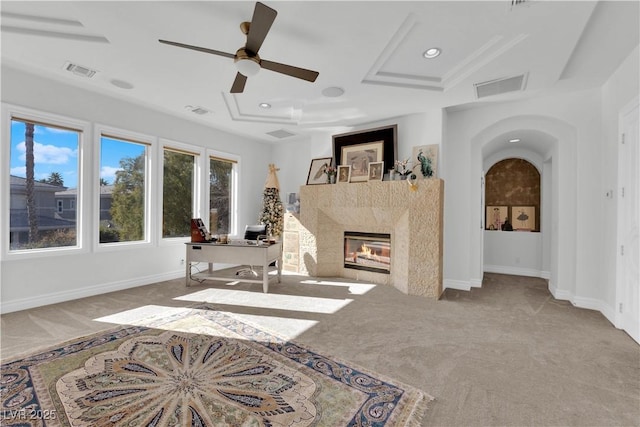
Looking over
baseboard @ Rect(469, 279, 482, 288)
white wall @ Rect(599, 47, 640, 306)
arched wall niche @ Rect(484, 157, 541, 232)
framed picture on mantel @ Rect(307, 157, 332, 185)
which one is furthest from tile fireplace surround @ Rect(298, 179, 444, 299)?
arched wall niche @ Rect(484, 157, 541, 232)

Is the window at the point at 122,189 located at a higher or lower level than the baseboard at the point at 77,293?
higher

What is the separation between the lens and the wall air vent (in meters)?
3.13

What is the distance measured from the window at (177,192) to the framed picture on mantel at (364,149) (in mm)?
2705

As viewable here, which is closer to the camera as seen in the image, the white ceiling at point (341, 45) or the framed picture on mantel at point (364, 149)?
the white ceiling at point (341, 45)

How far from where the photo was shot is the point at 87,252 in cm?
388

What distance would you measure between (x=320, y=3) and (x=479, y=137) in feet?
11.5

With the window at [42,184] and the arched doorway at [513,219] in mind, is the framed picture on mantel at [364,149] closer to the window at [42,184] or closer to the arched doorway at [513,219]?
the arched doorway at [513,219]

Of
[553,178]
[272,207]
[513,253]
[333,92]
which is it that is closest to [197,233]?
[272,207]

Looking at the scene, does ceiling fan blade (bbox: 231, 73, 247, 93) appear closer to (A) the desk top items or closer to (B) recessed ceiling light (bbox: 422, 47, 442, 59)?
(B) recessed ceiling light (bbox: 422, 47, 442, 59)

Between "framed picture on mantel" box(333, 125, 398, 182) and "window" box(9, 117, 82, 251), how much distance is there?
3886 mm

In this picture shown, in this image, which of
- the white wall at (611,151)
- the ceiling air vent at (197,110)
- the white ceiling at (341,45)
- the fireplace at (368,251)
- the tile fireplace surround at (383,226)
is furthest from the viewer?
the fireplace at (368,251)

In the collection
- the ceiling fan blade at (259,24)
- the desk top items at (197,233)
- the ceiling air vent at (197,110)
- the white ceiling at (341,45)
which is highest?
the ceiling air vent at (197,110)

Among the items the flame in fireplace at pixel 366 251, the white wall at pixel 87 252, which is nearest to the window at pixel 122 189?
the white wall at pixel 87 252

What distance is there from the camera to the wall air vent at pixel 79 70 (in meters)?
3.13
